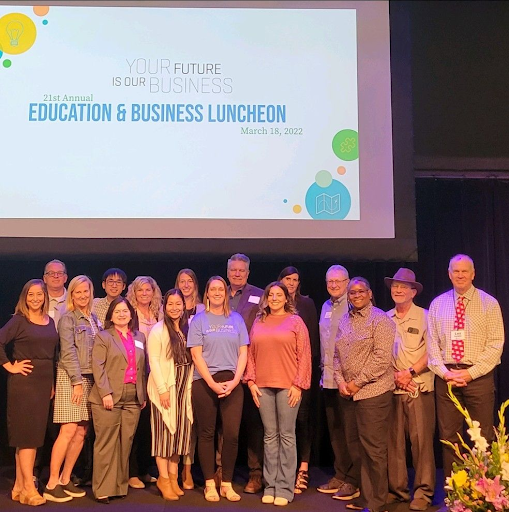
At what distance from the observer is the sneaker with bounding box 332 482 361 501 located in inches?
162

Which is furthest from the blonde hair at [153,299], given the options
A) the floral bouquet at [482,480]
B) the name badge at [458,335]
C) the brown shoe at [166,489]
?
the floral bouquet at [482,480]

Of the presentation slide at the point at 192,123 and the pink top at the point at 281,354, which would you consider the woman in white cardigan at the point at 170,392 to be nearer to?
the pink top at the point at 281,354

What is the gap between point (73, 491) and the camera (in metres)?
4.07

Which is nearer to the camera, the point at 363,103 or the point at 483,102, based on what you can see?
the point at 363,103

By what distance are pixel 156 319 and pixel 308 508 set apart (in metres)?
1.60

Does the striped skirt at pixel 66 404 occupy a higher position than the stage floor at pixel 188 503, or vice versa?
the striped skirt at pixel 66 404

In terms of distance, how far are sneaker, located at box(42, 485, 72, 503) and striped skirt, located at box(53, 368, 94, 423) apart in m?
0.44

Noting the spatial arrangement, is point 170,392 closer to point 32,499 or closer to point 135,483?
point 135,483

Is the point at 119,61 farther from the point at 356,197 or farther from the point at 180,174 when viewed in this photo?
the point at 356,197

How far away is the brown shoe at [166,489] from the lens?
158 inches

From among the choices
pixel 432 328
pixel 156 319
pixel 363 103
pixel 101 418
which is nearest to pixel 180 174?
pixel 156 319

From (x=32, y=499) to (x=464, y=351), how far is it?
280 cm

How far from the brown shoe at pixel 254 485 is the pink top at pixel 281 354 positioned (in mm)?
695

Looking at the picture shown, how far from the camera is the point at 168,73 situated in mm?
4785
